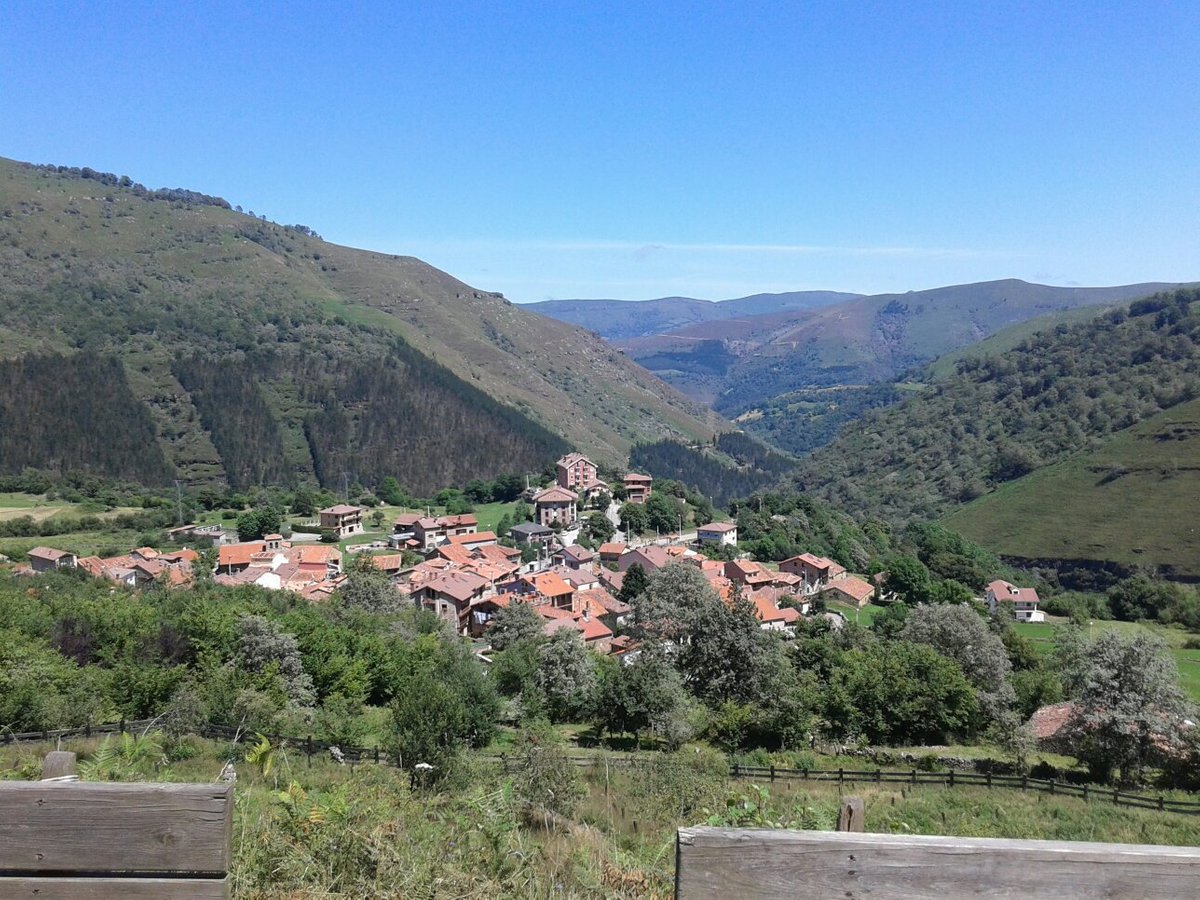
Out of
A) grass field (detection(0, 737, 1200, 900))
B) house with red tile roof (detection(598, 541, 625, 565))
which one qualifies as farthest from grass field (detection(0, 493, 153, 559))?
grass field (detection(0, 737, 1200, 900))

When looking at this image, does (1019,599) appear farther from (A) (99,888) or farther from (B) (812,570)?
(A) (99,888)

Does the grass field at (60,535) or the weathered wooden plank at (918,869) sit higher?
the weathered wooden plank at (918,869)

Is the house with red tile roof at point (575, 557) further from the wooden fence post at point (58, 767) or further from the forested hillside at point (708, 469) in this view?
the forested hillside at point (708, 469)

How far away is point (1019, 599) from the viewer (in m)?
58.0

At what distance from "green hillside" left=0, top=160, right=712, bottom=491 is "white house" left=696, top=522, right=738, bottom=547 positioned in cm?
5266

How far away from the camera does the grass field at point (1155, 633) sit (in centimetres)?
3950

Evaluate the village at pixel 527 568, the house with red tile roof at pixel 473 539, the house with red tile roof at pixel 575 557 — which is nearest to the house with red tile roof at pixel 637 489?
the village at pixel 527 568

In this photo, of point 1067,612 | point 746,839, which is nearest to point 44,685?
point 746,839

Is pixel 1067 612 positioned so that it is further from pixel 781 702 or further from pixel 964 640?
pixel 781 702

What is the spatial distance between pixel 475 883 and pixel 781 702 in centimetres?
1992

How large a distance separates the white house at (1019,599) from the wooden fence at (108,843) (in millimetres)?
62417

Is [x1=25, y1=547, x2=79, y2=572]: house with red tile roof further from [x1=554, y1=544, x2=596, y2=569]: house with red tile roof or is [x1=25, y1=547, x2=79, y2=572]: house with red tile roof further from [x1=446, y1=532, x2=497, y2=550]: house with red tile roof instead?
[x1=554, y1=544, x2=596, y2=569]: house with red tile roof

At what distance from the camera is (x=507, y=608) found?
34.8 m

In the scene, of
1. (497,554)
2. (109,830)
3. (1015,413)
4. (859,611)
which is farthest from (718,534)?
(1015,413)
